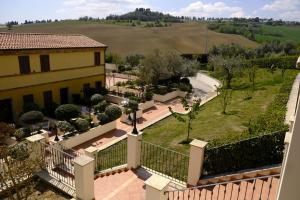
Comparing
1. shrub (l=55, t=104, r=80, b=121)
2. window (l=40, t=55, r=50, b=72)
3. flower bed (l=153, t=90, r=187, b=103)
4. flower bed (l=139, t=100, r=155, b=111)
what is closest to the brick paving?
shrub (l=55, t=104, r=80, b=121)

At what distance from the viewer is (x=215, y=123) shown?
16.6m

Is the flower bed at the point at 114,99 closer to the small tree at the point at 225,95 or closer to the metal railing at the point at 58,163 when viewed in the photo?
the small tree at the point at 225,95

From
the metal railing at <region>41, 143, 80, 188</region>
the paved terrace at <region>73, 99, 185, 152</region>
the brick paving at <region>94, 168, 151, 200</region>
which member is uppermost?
the metal railing at <region>41, 143, 80, 188</region>

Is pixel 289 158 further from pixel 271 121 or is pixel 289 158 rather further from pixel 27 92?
pixel 27 92

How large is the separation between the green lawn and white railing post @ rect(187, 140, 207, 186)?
10.2ft

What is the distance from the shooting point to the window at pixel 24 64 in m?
19.5

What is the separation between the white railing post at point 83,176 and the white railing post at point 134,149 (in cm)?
245

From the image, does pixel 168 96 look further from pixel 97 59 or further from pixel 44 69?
pixel 44 69

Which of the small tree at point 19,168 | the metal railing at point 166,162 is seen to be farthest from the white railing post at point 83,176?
the metal railing at point 166,162

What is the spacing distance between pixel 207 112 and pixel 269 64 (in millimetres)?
19475

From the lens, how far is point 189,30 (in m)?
85.6

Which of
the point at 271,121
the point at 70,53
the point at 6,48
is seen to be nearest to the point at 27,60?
the point at 6,48

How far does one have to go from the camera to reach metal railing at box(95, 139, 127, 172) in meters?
12.2

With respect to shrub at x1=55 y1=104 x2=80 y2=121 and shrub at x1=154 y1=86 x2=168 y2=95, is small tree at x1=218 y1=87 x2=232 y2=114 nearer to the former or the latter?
shrub at x1=154 y1=86 x2=168 y2=95
